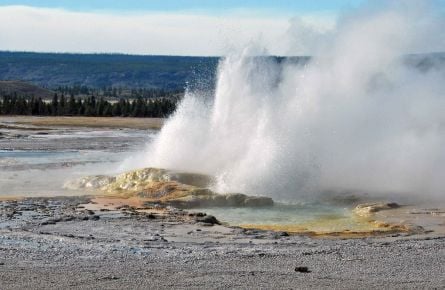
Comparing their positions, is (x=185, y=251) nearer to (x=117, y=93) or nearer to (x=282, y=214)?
(x=282, y=214)

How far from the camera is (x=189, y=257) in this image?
441 inches

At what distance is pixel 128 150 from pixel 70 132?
52.7 feet

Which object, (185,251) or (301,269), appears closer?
(301,269)

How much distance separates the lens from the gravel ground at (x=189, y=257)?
952 centimetres

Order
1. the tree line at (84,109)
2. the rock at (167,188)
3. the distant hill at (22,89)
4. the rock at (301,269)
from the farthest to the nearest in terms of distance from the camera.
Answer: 1. the distant hill at (22,89)
2. the tree line at (84,109)
3. the rock at (167,188)
4. the rock at (301,269)

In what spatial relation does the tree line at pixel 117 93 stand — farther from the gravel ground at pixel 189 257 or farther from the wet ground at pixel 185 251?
the gravel ground at pixel 189 257

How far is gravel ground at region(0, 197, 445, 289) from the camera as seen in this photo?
9.52 meters

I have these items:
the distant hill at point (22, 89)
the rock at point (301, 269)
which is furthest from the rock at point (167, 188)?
the distant hill at point (22, 89)

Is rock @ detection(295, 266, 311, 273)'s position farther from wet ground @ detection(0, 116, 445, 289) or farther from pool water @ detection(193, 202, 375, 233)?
pool water @ detection(193, 202, 375, 233)

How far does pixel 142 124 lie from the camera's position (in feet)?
205

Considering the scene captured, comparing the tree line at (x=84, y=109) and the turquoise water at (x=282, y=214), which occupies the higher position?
the tree line at (x=84, y=109)

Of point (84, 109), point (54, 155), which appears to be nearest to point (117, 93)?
point (84, 109)

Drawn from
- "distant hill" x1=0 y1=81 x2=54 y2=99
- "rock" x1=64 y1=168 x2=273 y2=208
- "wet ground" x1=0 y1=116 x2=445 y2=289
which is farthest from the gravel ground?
"distant hill" x1=0 y1=81 x2=54 y2=99

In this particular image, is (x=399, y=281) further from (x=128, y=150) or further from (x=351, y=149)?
(x=128, y=150)
